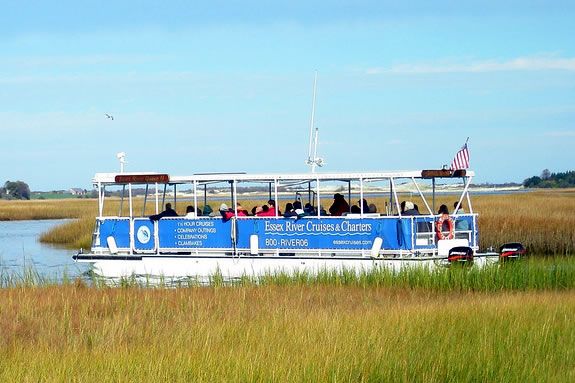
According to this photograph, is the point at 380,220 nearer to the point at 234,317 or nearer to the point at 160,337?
the point at 234,317

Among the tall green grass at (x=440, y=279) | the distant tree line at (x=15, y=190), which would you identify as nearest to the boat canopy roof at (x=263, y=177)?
the tall green grass at (x=440, y=279)

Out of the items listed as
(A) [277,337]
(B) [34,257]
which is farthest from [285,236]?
(B) [34,257]

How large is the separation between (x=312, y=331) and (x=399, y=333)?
3.71ft

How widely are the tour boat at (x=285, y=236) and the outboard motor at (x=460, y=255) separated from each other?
0.02 meters

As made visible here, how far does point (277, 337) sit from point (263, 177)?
12.1 m

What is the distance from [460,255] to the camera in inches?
870

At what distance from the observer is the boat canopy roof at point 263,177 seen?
23.8 m

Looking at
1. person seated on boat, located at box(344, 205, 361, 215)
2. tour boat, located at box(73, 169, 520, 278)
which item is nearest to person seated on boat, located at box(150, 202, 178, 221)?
tour boat, located at box(73, 169, 520, 278)

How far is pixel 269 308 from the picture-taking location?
16.2 m

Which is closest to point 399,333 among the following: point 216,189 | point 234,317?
point 234,317

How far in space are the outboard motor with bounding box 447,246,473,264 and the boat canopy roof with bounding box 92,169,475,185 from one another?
208 centimetres

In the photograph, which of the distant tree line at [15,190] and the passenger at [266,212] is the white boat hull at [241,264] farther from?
the distant tree line at [15,190]

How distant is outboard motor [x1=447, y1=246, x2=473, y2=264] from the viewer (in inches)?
862

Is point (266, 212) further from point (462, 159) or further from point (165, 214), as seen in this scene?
point (462, 159)
